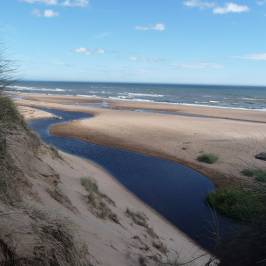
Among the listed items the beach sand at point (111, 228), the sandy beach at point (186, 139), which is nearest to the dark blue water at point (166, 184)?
the beach sand at point (111, 228)

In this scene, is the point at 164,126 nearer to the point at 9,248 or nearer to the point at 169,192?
the point at 169,192

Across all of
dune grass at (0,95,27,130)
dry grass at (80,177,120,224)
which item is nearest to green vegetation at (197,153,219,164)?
dry grass at (80,177,120,224)

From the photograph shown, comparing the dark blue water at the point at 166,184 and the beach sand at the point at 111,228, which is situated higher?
the beach sand at the point at 111,228

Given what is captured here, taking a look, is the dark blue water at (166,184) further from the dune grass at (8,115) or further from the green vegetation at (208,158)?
the dune grass at (8,115)

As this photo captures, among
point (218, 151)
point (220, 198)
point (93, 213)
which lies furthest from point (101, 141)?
point (93, 213)

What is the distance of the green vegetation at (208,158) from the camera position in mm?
23797

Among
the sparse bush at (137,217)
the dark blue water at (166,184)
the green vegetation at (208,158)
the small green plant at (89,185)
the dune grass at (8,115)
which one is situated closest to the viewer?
the dune grass at (8,115)

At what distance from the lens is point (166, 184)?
19531 millimetres

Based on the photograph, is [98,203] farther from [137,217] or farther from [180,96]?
[180,96]

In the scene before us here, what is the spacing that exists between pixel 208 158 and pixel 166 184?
16.8ft

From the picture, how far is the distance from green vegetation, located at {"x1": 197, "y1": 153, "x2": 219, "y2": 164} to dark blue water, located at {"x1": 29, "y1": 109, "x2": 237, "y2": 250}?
58.9 inches

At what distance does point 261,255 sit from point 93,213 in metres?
4.87

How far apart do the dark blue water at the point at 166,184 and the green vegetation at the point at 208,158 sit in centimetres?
150

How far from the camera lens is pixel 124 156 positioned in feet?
81.5
